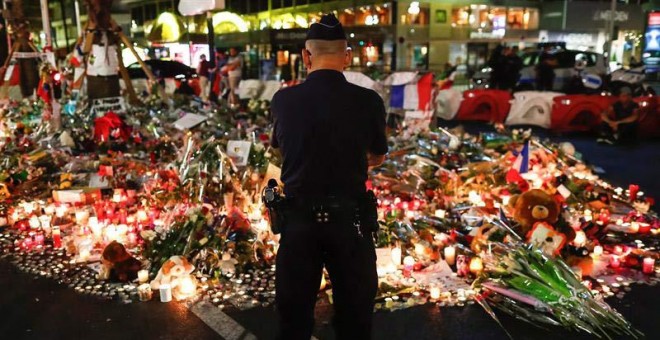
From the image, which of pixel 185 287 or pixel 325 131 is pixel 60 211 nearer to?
pixel 185 287

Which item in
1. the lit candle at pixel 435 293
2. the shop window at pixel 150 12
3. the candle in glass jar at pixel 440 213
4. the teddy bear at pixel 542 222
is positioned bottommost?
the lit candle at pixel 435 293

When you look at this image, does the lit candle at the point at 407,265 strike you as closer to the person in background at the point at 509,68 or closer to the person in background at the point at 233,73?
the person in background at the point at 233,73

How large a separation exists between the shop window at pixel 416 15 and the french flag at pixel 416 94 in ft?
77.5

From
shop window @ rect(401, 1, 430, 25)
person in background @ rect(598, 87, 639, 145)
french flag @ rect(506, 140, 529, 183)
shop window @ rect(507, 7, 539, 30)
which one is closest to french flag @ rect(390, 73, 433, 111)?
french flag @ rect(506, 140, 529, 183)

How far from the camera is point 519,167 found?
6.75 meters

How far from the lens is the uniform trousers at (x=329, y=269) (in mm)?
2875

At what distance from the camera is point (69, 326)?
171 inches

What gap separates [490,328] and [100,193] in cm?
526

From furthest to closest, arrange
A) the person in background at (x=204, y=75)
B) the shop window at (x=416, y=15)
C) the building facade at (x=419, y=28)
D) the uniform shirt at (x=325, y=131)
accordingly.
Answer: the building facade at (x=419, y=28) → the shop window at (x=416, y=15) → the person in background at (x=204, y=75) → the uniform shirt at (x=325, y=131)

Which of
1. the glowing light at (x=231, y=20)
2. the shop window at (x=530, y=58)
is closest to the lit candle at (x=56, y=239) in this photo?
the shop window at (x=530, y=58)

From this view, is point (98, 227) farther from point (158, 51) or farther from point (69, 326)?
point (158, 51)

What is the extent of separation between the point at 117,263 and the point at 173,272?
64 cm

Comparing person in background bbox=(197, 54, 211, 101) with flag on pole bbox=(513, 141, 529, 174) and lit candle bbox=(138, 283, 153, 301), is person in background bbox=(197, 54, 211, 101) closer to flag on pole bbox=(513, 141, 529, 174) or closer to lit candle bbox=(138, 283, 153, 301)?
flag on pole bbox=(513, 141, 529, 174)

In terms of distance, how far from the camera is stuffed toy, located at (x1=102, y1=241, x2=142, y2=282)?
514 centimetres
